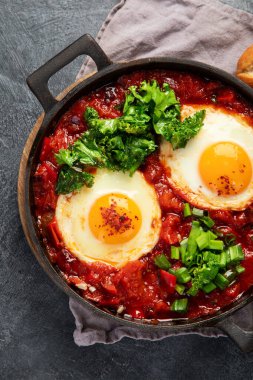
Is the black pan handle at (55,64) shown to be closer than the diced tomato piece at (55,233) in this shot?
Yes

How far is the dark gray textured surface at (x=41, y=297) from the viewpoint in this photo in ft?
15.3

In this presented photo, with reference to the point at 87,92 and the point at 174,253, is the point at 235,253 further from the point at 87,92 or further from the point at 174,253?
the point at 87,92

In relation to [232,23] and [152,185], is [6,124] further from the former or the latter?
[232,23]

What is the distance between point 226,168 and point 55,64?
145 centimetres

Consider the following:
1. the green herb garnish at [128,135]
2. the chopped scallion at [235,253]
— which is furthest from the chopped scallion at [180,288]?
the green herb garnish at [128,135]

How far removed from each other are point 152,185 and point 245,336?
128cm

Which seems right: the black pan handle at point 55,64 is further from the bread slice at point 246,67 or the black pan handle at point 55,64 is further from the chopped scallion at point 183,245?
the chopped scallion at point 183,245

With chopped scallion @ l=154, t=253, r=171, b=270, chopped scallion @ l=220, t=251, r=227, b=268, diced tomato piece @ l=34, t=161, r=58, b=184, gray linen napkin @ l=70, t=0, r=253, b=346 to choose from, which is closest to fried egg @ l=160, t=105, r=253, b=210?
chopped scallion @ l=220, t=251, r=227, b=268

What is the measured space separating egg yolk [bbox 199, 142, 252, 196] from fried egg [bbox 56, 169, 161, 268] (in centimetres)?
44

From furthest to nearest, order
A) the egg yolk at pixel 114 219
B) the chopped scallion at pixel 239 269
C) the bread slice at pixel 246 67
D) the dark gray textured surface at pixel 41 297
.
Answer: the dark gray textured surface at pixel 41 297 < the bread slice at pixel 246 67 < the chopped scallion at pixel 239 269 < the egg yolk at pixel 114 219

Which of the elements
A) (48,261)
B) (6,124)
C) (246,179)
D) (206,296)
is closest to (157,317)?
(206,296)

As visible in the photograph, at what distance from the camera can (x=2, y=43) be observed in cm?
477

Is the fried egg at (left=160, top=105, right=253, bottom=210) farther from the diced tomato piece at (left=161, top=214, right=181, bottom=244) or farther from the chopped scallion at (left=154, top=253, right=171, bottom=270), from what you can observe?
the chopped scallion at (left=154, top=253, right=171, bottom=270)

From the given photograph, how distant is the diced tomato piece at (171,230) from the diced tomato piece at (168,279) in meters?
0.24
